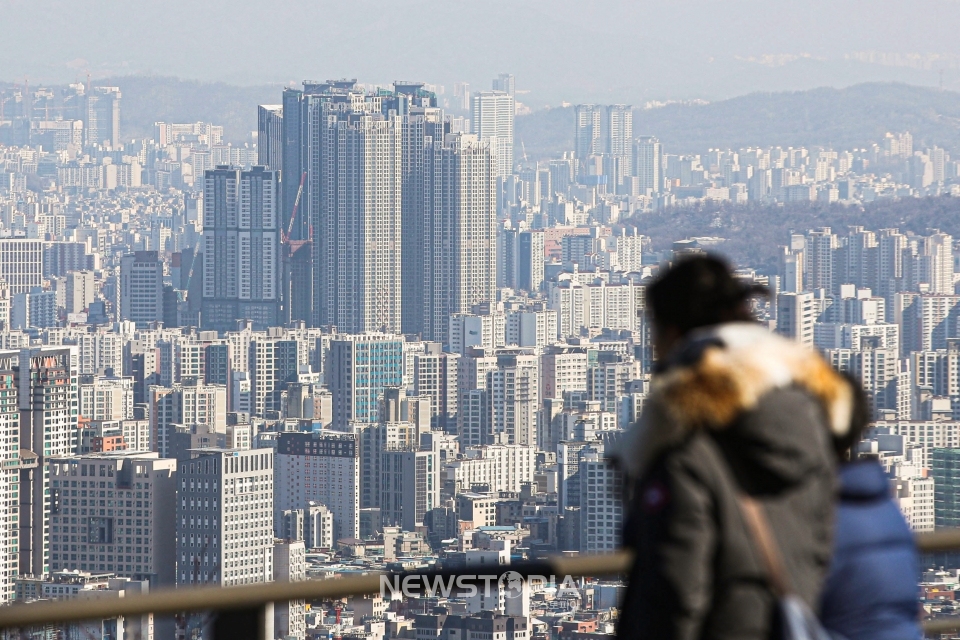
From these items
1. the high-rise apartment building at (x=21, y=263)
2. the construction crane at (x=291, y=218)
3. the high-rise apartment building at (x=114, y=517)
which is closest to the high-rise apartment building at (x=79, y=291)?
the high-rise apartment building at (x=21, y=263)

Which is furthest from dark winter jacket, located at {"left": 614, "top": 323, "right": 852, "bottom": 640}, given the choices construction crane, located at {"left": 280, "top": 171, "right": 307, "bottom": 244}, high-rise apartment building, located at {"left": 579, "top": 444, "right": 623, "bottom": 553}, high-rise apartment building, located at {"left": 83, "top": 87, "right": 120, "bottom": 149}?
high-rise apartment building, located at {"left": 83, "top": 87, "right": 120, "bottom": 149}

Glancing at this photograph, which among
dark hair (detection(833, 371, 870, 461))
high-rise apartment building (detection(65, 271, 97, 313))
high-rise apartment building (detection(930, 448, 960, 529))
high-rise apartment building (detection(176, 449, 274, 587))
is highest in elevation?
high-rise apartment building (detection(65, 271, 97, 313))

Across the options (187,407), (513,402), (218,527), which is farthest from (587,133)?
(218,527)

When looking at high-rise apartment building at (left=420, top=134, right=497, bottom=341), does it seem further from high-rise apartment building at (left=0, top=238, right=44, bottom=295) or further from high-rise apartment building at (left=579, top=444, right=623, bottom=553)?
high-rise apartment building at (left=579, top=444, right=623, bottom=553)

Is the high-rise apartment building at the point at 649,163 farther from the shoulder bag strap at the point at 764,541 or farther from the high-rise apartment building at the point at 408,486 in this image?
the shoulder bag strap at the point at 764,541

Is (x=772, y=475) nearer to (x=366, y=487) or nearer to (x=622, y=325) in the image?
(x=366, y=487)

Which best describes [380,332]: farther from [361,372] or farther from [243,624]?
[243,624]
